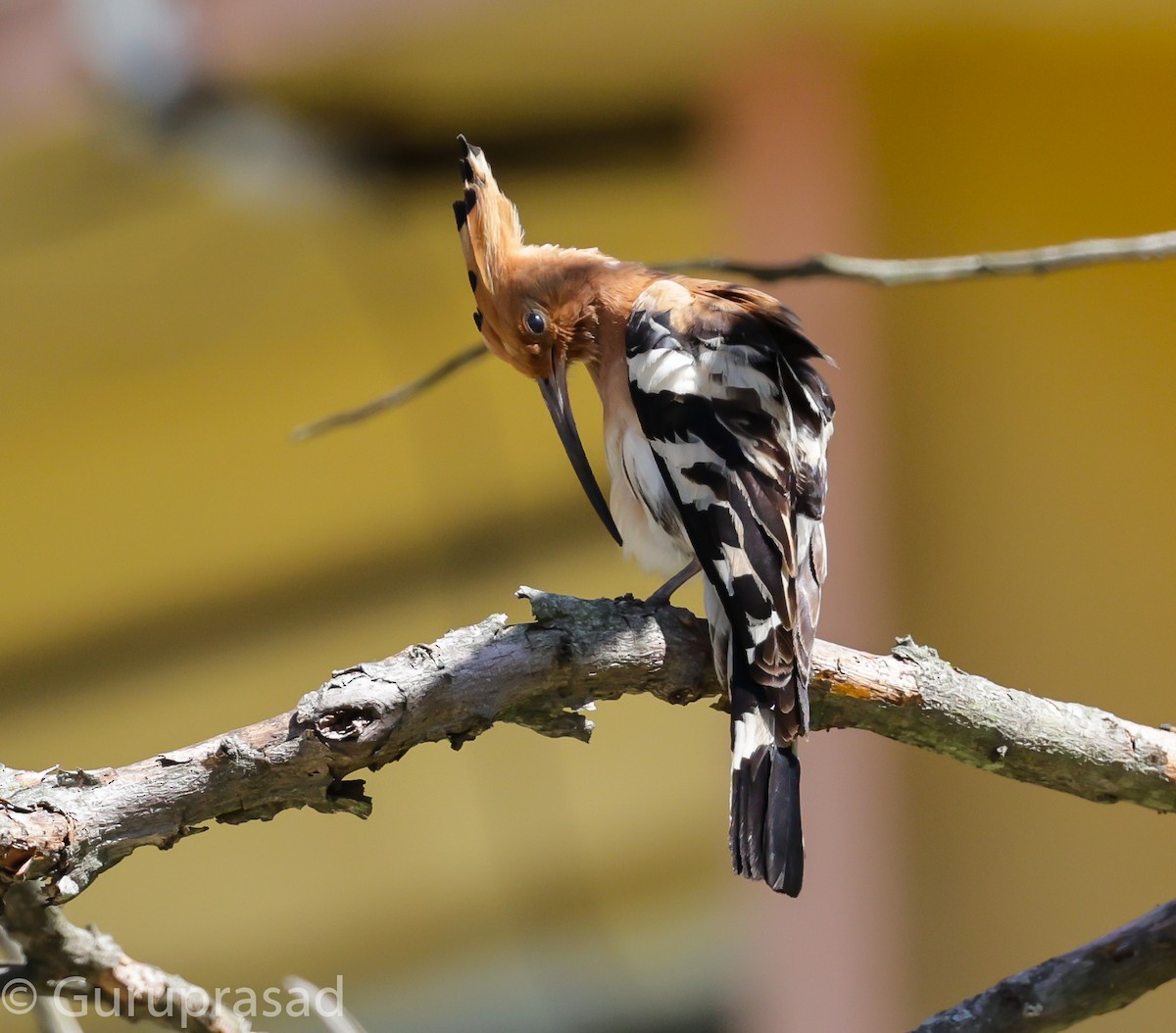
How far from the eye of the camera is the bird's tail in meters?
1.60

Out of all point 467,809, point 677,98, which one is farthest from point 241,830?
point 677,98

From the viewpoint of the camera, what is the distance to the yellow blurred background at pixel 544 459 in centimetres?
299

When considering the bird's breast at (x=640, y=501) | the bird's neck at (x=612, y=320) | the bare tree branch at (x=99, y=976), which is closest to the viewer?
the bare tree branch at (x=99, y=976)

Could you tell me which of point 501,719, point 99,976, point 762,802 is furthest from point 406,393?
point 99,976

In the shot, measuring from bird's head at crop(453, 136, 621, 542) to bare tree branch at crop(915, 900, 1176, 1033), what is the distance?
978 millimetres

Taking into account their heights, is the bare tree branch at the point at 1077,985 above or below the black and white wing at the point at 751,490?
below

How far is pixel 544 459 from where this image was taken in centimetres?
399

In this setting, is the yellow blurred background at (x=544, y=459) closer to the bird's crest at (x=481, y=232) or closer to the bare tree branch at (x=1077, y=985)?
the bird's crest at (x=481, y=232)

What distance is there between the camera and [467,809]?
13.1 feet

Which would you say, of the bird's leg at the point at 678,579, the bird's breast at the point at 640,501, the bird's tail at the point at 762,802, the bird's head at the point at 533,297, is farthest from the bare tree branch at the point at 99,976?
the bird's head at the point at 533,297

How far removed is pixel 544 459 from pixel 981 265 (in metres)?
2.24

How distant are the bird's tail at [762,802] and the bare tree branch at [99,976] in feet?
2.07

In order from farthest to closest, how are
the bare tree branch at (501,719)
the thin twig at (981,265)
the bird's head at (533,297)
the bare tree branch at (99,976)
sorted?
the bird's head at (533,297), the thin twig at (981,265), the bare tree branch at (99,976), the bare tree branch at (501,719)

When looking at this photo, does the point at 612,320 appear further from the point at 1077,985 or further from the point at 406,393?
the point at 1077,985
